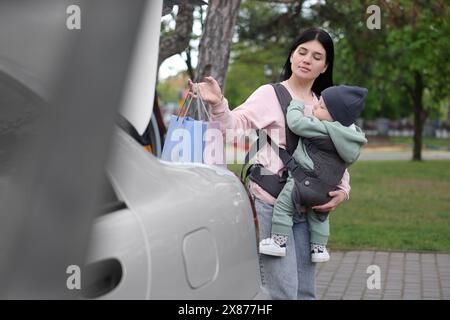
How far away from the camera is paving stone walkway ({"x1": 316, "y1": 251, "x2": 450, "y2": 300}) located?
618 centimetres

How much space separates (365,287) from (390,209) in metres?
5.30

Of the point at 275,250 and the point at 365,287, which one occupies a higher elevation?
the point at 275,250

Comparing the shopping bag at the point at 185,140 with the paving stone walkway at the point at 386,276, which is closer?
the shopping bag at the point at 185,140

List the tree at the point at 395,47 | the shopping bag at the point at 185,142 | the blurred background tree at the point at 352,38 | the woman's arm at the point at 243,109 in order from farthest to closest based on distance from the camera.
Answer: the tree at the point at 395,47
the blurred background tree at the point at 352,38
the woman's arm at the point at 243,109
the shopping bag at the point at 185,142

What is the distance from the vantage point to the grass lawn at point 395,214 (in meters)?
8.77

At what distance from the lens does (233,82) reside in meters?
38.5

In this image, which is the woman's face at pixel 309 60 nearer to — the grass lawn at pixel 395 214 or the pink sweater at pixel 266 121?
the pink sweater at pixel 266 121

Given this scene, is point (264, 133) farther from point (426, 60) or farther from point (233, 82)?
point (233, 82)

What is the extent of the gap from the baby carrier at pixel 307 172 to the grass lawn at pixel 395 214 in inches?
203

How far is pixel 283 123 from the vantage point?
3580 mm

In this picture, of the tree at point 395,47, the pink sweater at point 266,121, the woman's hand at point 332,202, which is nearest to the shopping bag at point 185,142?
the pink sweater at point 266,121

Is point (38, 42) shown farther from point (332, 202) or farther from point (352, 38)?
point (352, 38)

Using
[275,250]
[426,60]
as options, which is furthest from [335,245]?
[426,60]

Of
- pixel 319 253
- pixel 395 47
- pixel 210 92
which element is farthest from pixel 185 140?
pixel 395 47
